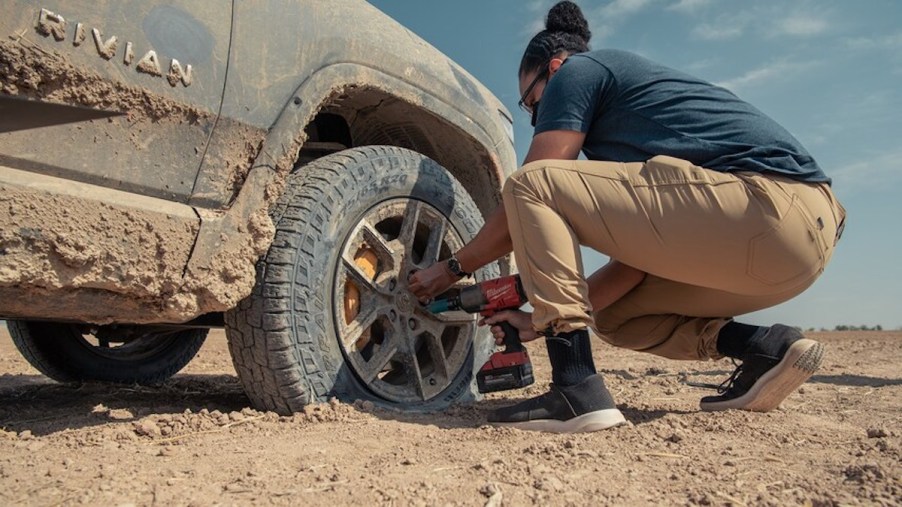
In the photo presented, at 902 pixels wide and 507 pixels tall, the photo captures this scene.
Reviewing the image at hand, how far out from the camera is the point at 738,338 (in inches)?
105

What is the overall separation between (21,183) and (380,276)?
1258 millimetres

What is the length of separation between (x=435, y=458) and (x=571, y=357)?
65 centimetres

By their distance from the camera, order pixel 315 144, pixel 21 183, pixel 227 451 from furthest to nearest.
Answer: pixel 315 144
pixel 227 451
pixel 21 183

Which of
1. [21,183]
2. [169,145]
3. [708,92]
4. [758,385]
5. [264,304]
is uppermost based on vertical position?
[708,92]

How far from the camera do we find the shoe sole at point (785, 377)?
8.17ft

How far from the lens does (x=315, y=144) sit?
114 inches

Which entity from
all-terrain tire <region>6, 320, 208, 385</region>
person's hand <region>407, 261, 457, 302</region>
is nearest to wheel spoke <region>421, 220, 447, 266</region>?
person's hand <region>407, 261, 457, 302</region>

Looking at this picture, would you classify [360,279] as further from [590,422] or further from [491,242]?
[590,422]

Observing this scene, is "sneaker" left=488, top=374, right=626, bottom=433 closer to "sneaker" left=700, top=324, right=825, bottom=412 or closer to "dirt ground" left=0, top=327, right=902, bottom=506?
"dirt ground" left=0, top=327, right=902, bottom=506

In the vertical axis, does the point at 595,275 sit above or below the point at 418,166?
below

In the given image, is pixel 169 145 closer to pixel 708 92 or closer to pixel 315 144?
pixel 315 144

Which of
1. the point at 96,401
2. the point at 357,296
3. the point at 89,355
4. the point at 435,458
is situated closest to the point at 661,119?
the point at 357,296

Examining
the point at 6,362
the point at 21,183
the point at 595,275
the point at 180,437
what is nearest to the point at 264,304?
the point at 180,437

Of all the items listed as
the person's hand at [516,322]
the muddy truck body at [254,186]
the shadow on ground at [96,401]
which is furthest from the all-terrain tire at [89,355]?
the person's hand at [516,322]
